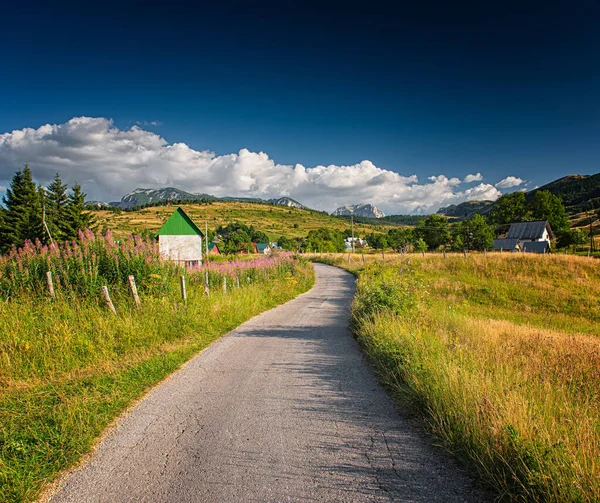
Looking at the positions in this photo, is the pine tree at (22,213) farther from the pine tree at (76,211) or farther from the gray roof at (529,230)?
the gray roof at (529,230)

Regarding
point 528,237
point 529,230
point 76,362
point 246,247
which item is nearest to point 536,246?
point 528,237

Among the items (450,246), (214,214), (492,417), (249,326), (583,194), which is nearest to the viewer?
(492,417)

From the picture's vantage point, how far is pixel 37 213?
3806 centimetres

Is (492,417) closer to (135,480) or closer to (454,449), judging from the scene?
(454,449)

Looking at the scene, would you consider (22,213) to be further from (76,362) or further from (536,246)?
(536,246)

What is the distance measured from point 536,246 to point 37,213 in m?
80.2

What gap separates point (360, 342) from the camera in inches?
327

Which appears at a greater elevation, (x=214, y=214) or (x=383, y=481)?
(x=214, y=214)

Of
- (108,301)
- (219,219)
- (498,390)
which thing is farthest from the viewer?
(219,219)

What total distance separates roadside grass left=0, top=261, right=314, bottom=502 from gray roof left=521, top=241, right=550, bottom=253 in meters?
69.6

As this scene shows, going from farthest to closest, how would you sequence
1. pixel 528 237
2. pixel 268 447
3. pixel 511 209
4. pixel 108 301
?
pixel 511 209 < pixel 528 237 < pixel 108 301 < pixel 268 447

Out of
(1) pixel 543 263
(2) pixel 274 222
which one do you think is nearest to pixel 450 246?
(1) pixel 543 263

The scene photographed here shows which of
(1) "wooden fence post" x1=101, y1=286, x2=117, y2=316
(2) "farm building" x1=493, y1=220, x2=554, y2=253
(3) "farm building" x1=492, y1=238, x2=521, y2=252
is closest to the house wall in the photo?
(1) "wooden fence post" x1=101, y1=286, x2=117, y2=316

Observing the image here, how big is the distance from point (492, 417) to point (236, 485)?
2770 mm
